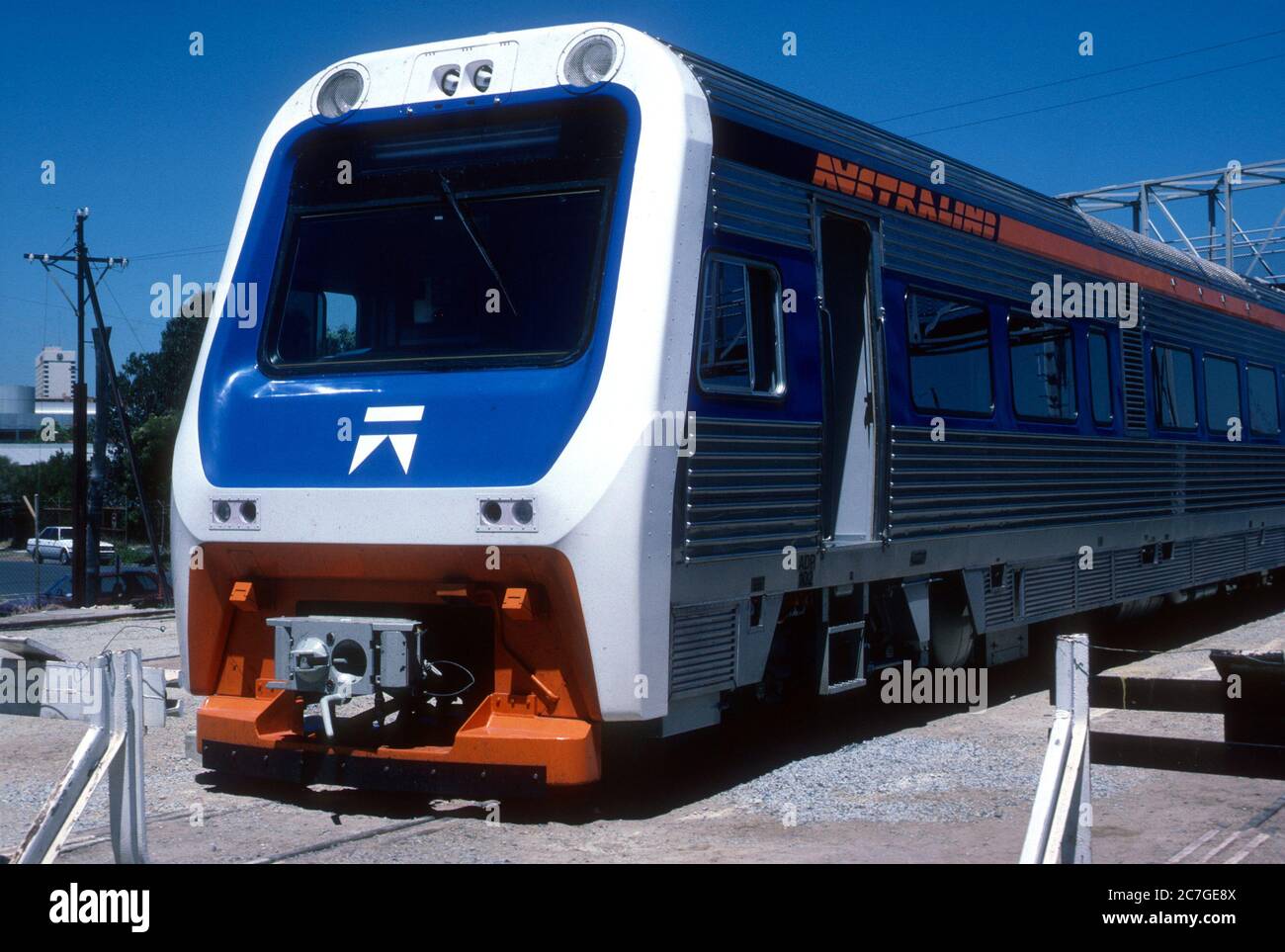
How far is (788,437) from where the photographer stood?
696 cm

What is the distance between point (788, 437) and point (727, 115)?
Answer: 152 centimetres

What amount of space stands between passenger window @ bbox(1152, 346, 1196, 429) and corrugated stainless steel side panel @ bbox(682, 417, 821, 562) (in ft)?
18.4

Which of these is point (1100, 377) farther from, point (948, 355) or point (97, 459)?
point (97, 459)

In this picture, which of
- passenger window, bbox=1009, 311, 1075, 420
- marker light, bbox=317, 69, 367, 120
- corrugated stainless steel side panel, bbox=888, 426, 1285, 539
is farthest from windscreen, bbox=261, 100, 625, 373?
passenger window, bbox=1009, 311, 1075, 420

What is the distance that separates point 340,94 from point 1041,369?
5.00 m

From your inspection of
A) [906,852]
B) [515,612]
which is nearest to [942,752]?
[906,852]

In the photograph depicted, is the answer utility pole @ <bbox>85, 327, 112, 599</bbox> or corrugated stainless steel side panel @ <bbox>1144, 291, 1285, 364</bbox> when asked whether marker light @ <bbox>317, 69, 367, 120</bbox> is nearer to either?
corrugated stainless steel side panel @ <bbox>1144, 291, 1285, 364</bbox>

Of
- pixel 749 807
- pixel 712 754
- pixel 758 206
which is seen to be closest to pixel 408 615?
pixel 749 807

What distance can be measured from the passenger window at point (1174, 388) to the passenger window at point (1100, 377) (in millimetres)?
1114

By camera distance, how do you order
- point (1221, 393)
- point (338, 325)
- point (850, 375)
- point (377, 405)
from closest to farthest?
point (377, 405)
point (338, 325)
point (850, 375)
point (1221, 393)

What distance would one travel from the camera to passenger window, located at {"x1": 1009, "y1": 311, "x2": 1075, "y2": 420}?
9.36 meters

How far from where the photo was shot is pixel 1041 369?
9.70 meters

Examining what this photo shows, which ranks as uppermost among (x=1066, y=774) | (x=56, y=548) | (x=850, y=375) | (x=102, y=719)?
(x=850, y=375)

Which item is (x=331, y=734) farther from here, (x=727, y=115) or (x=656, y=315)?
(x=727, y=115)
